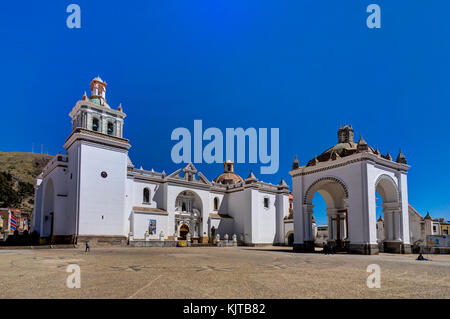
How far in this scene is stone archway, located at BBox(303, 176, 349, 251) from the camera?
26328 millimetres

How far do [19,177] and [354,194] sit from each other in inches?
3431

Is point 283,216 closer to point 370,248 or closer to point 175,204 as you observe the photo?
point 175,204

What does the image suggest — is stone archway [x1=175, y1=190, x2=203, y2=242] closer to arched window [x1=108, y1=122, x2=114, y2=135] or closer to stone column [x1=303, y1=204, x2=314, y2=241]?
arched window [x1=108, y1=122, x2=114, y2=135]

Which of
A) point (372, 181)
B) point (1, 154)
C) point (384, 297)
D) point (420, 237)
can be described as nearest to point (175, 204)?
point (372, 181)

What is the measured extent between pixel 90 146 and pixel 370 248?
24282 millimetres

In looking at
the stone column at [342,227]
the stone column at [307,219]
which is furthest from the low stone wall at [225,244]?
the stone column at [342,227]

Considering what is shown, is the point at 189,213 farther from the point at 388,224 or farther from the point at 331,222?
the point at 388,224

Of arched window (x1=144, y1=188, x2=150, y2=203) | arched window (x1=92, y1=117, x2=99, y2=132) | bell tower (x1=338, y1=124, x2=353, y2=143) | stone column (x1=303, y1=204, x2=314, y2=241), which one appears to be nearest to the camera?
stone column (x1=303, y1=204, x2=314, y2=241)

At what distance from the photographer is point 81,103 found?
29.9m

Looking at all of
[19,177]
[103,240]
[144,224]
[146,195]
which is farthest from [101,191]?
[19,177]

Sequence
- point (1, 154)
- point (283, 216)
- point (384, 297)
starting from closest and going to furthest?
1. point (384, 297)
2. point (283, 216)
3. point (1, 154)

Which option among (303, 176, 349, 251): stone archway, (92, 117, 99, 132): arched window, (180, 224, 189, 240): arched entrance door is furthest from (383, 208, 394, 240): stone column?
(92, 117, 99, 132): arched window

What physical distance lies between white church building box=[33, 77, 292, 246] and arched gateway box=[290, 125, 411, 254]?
1405 centimetres

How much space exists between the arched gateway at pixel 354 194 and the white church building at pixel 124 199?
14.1 metres
